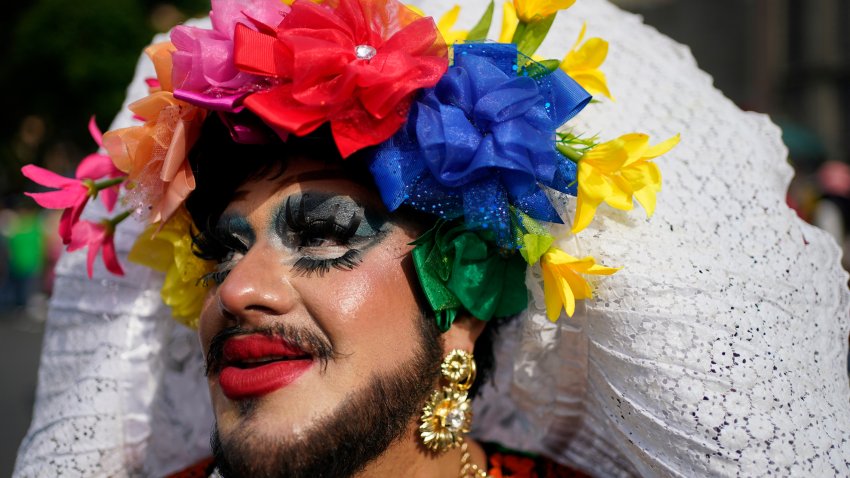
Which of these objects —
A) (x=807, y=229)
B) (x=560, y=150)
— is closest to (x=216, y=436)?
(x=560, y=150)

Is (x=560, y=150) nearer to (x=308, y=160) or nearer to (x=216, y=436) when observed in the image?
(x=308, y=160)

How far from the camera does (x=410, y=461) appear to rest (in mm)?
1980

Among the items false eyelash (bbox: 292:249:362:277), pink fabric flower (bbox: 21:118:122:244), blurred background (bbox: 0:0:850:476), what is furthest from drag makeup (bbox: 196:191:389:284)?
blurred background (bbox: 0:0:850:476)

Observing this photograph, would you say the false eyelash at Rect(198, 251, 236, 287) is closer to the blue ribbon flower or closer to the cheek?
the cheek

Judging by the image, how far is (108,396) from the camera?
7.30 ft

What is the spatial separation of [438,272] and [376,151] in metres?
0.32

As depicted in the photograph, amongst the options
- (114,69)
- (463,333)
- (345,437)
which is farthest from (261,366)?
(114,69)

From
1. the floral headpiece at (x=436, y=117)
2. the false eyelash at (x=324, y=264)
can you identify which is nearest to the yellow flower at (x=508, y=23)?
the floral headpiece at (x=436, y=117)

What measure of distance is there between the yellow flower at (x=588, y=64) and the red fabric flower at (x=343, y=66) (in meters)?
0.30

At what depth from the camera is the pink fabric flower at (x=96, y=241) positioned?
7.09 feet

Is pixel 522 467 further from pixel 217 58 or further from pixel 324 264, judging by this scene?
pixel 217 58

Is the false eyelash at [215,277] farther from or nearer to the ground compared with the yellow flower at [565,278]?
nearer to the ground

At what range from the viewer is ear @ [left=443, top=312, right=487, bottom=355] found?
201cm

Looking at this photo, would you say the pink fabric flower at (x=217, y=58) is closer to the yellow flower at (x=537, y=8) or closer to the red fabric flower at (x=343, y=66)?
the red fabric flower at (x=343, y=66)
